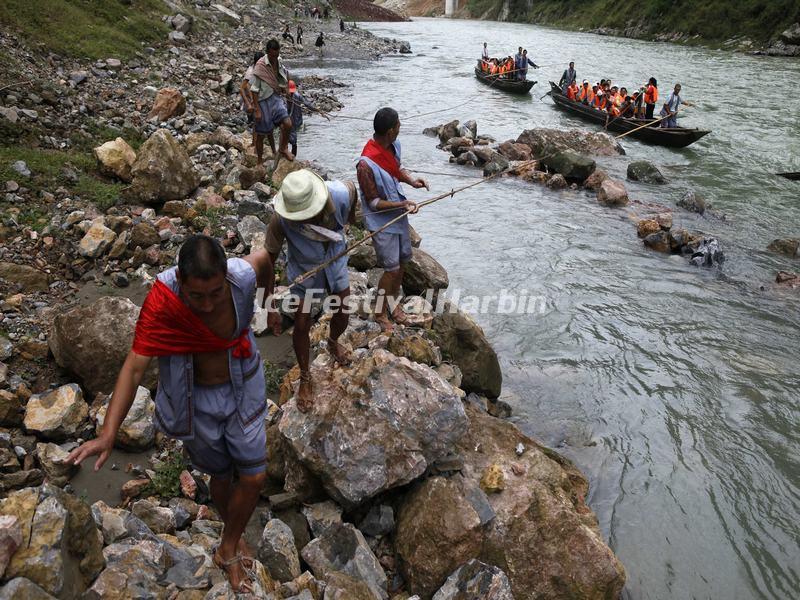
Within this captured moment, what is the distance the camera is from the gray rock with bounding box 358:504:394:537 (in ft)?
13.0

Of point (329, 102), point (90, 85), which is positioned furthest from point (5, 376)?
point (329, 102)

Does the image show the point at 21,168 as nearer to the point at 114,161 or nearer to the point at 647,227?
the point at 114,161

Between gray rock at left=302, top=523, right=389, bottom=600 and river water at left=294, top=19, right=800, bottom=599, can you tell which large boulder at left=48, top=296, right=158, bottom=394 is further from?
river water at left=294, top=19, right=800, bottom=599

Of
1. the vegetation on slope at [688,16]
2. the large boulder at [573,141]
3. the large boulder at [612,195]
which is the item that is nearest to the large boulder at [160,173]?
the large boulder at [612,195]

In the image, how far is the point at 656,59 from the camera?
3319 centimetres

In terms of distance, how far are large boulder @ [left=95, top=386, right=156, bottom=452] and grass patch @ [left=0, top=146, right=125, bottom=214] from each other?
14.7ft

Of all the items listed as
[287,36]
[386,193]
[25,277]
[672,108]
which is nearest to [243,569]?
[386,193]

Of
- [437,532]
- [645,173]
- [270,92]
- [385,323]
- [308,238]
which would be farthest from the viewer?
[645,173]

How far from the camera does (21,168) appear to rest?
25.3 ft

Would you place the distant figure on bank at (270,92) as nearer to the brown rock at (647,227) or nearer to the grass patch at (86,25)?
A: the grass patch at (86,25)

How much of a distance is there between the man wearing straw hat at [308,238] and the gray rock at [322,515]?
678 millimetres

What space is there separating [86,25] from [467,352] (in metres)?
15.1

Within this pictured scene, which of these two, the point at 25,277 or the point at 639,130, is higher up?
the point at 25,277

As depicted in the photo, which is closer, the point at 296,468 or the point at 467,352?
the point at 296,468
